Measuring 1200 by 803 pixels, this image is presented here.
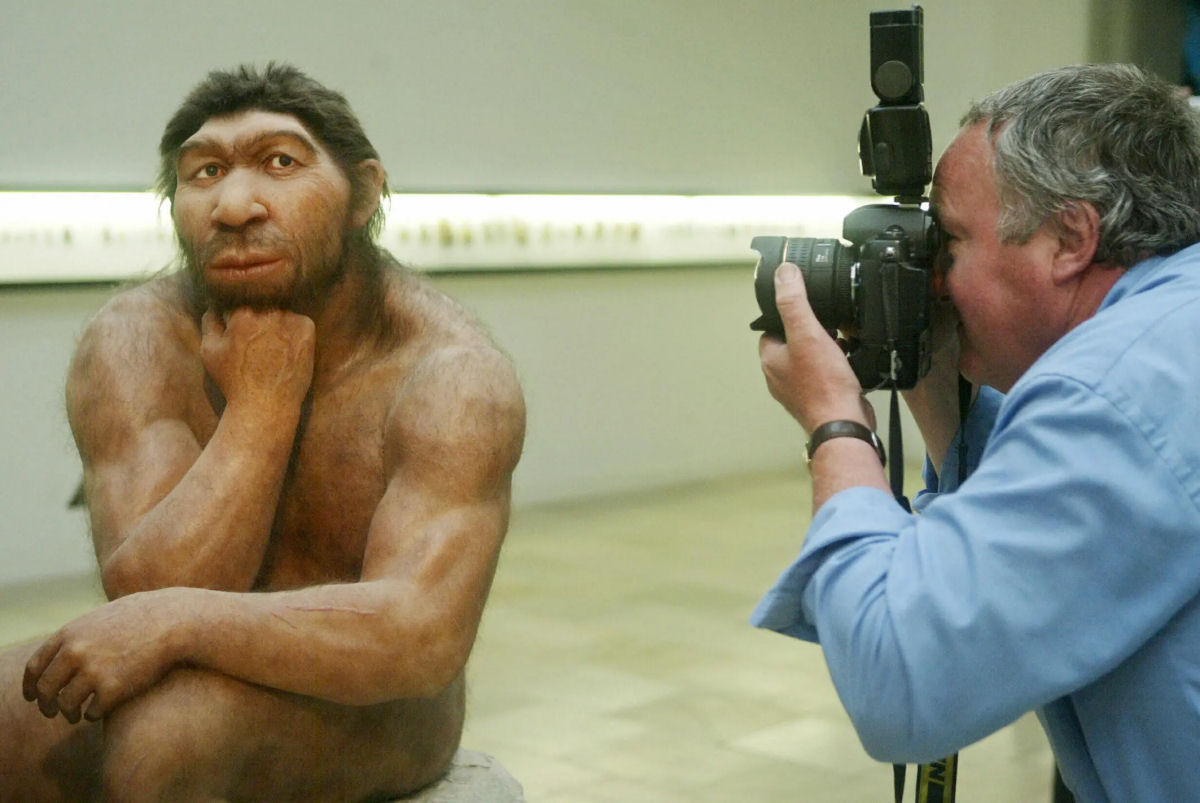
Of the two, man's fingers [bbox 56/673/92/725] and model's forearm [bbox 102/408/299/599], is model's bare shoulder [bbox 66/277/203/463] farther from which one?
man's fingers [bbox 56/673/92/725]

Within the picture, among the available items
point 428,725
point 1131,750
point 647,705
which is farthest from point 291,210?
point 647,705

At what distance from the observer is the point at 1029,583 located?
1.41 meters

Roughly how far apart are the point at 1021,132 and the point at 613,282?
5.43m

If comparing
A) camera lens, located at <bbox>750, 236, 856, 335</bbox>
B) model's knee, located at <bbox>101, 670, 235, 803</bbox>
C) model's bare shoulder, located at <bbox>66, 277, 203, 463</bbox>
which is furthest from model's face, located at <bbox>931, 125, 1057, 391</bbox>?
model's bare shoulder, located at <bbox>66, 277, 203, 463</bbox>

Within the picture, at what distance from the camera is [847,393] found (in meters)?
1.74

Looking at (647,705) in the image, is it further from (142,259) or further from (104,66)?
(104,66)

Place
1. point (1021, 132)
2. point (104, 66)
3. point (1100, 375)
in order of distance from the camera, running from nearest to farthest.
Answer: point (1100, 375) < point (1021, 132) < point (104, 66)

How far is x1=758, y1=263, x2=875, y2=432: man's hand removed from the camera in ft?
5.71

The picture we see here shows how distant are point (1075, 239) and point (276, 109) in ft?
4.02

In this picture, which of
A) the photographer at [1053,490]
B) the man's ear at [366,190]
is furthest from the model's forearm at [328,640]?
the man's ear at [366,190]

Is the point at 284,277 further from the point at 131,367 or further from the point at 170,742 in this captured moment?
the point at 170,742

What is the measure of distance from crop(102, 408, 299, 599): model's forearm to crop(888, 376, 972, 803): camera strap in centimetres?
89

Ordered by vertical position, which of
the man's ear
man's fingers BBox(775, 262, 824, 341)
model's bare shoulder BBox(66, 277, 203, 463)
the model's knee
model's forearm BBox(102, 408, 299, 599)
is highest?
the man's ear

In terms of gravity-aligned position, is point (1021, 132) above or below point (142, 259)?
above
